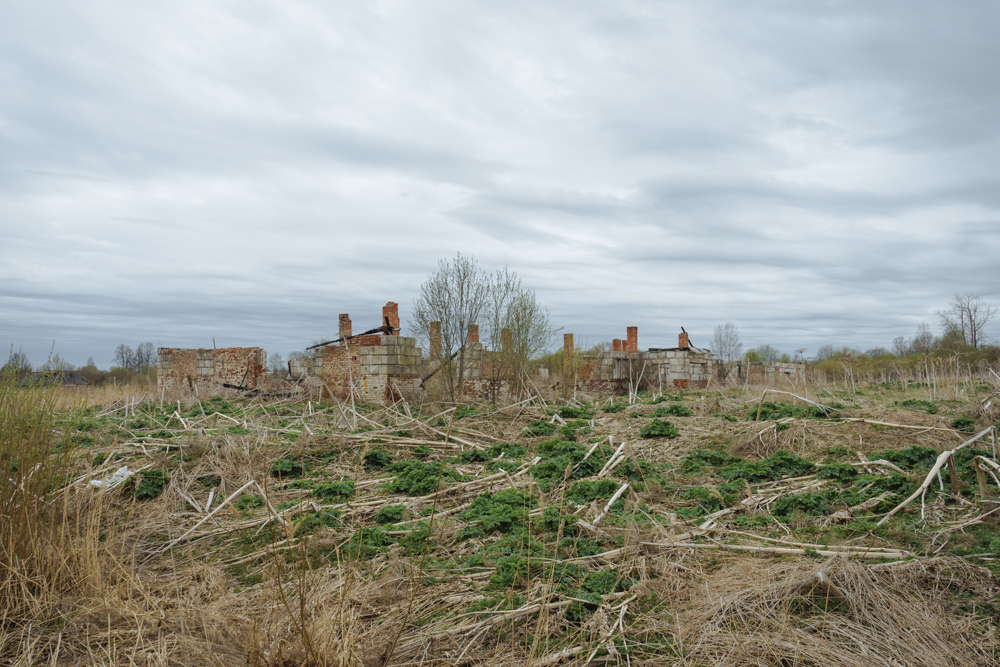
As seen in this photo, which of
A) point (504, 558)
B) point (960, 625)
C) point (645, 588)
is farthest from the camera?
point (504, 558)

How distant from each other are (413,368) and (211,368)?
1014cm

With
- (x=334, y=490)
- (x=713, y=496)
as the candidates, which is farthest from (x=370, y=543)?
(x=713, y=496)

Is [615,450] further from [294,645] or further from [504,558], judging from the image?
[294,645]

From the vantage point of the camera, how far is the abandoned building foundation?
16672 mm

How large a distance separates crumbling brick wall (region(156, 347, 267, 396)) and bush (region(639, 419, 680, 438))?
54.2 feet

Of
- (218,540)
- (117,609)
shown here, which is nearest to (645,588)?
(117,609)

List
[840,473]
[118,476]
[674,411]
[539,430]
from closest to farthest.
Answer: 1. [840,473]
2. [118,476]
3. [539,430]
4. [674,411]

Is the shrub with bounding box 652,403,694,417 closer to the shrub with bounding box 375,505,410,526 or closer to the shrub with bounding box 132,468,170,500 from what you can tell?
the shrub with bounding box 375,505,410,526

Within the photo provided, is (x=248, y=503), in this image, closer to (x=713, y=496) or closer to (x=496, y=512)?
(x=496, y=512)

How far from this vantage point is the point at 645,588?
4328mm

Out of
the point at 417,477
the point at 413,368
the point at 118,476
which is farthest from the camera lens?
the point at 413,368

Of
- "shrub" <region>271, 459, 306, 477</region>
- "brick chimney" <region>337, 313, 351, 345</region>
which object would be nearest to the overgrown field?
"shrub" <region>271, 459, 306, 477</region>

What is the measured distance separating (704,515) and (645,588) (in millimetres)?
1883

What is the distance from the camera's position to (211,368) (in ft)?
75.6
